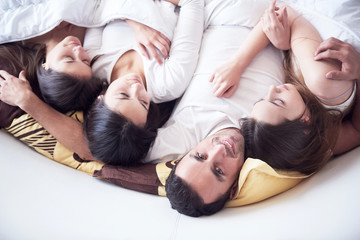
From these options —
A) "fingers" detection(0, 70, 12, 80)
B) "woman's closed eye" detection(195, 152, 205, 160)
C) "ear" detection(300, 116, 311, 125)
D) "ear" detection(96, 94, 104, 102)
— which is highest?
"ear" detection(300, 116, 311, 125)

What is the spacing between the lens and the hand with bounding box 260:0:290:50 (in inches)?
40.6

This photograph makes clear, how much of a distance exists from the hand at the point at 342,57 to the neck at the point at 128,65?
0.62m

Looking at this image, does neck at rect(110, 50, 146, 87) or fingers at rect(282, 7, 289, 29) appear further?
neck at rect(110, 50, 146, 87)

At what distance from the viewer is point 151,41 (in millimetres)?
1129

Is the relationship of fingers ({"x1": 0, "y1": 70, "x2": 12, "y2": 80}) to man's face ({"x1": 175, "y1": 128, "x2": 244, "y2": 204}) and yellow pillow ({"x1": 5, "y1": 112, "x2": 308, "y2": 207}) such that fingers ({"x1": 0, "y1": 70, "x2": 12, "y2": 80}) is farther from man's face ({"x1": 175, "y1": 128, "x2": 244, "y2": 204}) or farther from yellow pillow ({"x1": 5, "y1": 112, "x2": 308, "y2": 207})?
man's face ({"x1": 175, "y1": 128, "x2": 244, "y2": 204})

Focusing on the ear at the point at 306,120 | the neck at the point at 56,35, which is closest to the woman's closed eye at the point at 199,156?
the ear at the point at 306,120

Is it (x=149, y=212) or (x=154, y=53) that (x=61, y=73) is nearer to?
(x=154, y=53)

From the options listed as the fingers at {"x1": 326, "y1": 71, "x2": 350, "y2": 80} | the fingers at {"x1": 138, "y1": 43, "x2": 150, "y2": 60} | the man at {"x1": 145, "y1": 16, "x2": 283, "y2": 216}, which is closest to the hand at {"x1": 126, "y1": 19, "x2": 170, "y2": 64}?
the fingers at {"x1": 138, "y1": 43, "x2": 150, "y2": 60}

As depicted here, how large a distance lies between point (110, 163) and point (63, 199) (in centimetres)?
19

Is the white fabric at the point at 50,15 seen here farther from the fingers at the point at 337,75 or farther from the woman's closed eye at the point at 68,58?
the fingers at the point at 337,75

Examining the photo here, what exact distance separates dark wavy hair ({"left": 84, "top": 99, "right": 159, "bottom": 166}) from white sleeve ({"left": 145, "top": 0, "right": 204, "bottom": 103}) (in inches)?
6.5

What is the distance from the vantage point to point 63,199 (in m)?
0.89

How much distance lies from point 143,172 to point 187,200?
21 cm

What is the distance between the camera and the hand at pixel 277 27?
1030mm
